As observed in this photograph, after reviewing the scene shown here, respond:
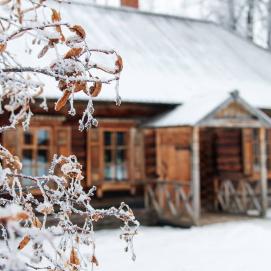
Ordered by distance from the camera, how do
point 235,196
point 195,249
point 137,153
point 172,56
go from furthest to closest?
point 172,56, point 235,196, point 137,153, point 195,249

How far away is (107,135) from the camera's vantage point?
1176cm

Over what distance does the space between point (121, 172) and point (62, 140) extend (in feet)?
5.37

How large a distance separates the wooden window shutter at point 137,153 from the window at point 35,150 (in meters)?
1.93

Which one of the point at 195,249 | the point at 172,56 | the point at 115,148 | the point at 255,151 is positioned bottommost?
the point at 195,249

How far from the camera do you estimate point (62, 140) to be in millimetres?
10836

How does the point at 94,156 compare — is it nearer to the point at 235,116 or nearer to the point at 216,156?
the point at 235,116

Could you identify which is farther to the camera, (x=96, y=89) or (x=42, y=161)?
(x=42, y=161)

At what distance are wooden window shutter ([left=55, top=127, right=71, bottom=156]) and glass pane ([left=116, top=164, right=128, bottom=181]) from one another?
132 centimetres

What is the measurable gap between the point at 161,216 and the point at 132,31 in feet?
19.5

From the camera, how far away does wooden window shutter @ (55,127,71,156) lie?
35.4 feet

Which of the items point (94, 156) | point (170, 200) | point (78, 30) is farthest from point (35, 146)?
point (78, 30)

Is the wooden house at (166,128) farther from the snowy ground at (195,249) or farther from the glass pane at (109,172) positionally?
the snowy ground at (195,249)

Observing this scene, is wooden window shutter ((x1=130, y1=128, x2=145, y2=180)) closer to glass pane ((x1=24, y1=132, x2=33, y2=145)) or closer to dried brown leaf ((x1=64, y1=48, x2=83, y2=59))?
glass pane ((x1=24, y1=132, x2=33, y2=145))

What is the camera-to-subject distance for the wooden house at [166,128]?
10.7 meters
